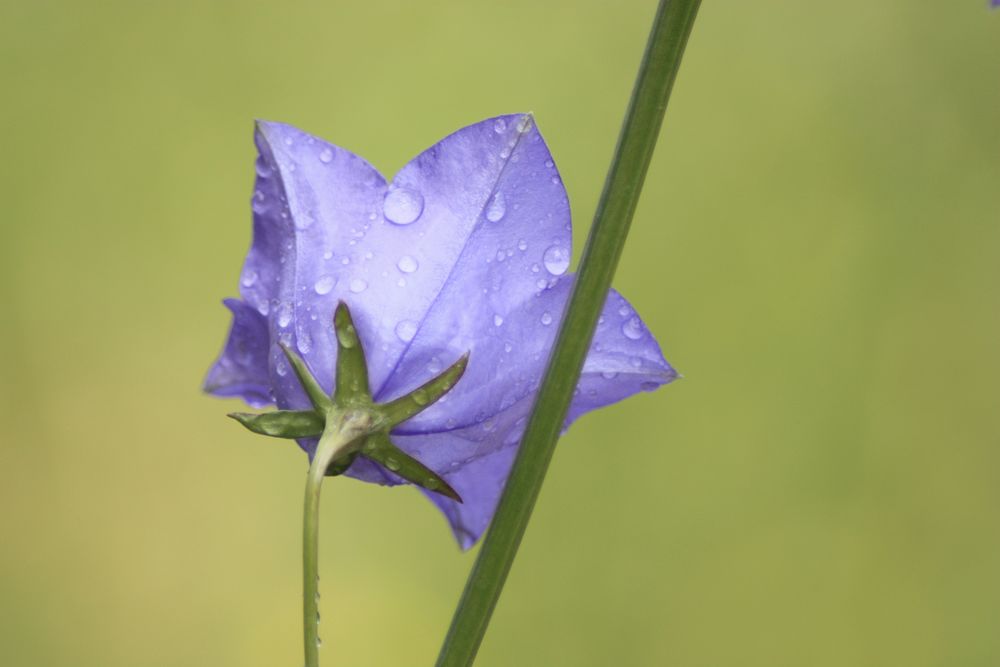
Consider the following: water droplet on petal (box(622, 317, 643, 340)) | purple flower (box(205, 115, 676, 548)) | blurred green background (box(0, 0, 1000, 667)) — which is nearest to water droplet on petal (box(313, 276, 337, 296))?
purple flower (box(205, 115, 676, 548))

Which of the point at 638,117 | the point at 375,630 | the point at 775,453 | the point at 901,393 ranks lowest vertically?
the point at 375,630

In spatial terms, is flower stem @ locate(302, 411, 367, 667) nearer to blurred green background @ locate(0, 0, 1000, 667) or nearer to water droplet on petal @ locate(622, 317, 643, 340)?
water droplet on petal @ locate(622, 317, 643, 340)

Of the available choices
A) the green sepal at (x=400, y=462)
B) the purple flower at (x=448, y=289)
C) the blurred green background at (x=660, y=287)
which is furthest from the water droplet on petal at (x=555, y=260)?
the blurred green background at (x=660, y=287)

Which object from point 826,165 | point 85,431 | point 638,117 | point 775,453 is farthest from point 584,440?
point 638,117

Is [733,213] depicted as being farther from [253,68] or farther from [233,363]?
[233,363]

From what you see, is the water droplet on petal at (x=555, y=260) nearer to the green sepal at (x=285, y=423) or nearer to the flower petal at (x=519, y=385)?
the flower petal at (x=519, y=385)

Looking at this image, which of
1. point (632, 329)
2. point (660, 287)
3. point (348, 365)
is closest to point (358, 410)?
point (348, 365)

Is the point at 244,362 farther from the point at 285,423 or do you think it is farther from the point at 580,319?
the point at 580,319
